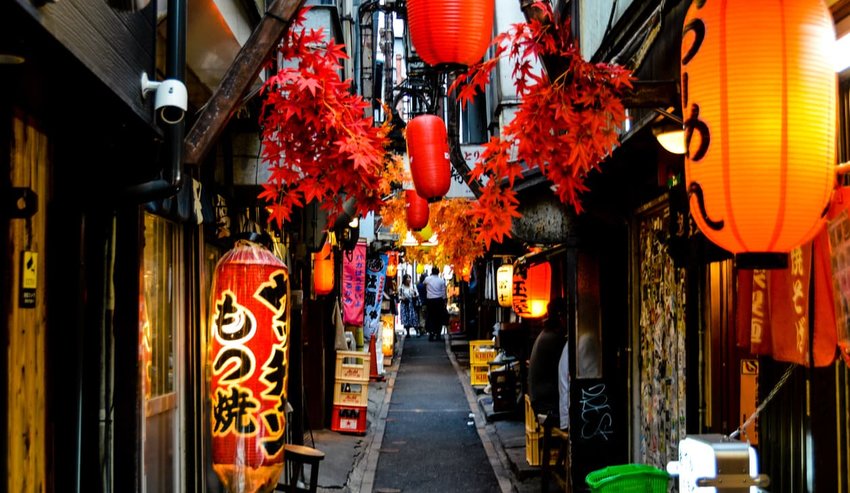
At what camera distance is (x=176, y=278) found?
977cm

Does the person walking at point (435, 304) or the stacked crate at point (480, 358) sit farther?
the person walking at point (435, 304)

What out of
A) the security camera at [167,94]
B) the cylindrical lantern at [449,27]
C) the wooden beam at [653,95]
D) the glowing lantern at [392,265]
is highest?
the cylindrical lantern at [449,27]

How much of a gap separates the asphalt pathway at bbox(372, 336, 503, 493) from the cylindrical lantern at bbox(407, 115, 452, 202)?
610 cm

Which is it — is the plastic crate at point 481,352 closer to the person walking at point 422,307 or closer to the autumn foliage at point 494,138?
the autumn foliage at point 494,138

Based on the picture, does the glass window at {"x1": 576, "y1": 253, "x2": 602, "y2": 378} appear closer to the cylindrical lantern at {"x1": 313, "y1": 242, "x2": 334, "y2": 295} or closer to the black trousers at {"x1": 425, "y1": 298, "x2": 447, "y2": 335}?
the cylindrical lantern at {"x1": 313, "y1": 242, "x2": 334, "y2": 295}

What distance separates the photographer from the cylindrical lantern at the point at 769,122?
456 centimetres

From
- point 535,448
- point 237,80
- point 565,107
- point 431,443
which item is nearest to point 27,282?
point 237,80

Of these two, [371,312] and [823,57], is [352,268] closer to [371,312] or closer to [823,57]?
[371,312]

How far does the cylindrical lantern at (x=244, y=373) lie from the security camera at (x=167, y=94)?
257 cm

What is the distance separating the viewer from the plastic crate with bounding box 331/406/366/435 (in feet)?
66.2

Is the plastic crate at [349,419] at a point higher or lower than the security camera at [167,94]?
lower

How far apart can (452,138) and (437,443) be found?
754cm

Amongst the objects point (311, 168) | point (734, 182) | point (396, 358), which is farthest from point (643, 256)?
point (396, 358)

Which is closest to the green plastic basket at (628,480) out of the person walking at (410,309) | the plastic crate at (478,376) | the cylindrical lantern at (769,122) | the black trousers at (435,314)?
the cylindrical lantern at (769,122)
